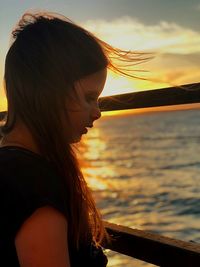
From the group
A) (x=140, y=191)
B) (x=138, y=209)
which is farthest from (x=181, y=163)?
(x=138, y=209)

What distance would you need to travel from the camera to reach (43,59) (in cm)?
133

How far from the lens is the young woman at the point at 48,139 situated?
1.19 meters

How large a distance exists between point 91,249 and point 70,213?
8.7 inches

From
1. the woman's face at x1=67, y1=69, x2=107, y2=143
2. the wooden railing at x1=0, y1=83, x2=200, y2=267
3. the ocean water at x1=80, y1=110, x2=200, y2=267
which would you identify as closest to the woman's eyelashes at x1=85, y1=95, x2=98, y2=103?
the woman's face at x1=67, y1=69, x2=107, y2=143

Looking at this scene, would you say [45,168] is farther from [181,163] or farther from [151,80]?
[181,163]

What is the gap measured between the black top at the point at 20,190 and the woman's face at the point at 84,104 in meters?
0.13

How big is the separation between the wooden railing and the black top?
21.1 inches

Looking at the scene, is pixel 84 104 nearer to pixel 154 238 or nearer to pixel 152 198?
pixel 154 238

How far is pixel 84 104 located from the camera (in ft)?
4.54

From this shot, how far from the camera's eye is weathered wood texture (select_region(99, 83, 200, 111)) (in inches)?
63.7

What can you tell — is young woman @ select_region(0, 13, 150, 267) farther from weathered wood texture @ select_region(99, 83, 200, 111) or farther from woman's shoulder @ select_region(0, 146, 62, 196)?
weathered wood texture @ select_region(99, 83, 200, 111)

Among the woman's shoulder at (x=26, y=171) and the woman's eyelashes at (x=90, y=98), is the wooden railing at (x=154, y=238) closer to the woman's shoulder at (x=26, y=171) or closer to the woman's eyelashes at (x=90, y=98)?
the woman's eyelashes at (x=90, y=98)

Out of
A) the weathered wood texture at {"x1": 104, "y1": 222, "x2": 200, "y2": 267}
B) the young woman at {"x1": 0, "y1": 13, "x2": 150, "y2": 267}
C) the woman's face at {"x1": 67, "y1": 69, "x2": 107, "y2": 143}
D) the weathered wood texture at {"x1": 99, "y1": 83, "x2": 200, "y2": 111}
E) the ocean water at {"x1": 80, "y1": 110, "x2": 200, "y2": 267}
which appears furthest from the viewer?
the ocean water at {"x1": 80, "y1": 110, "x2": 200, "y2": 267}

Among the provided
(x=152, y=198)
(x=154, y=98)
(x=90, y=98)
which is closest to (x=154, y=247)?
(x=154, y=98)
